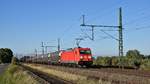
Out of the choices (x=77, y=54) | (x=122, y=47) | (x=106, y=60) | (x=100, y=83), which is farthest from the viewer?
(x=106, y=60)

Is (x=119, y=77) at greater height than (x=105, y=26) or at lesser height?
lesser

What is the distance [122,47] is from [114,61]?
33.1 meters

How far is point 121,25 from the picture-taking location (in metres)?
45.8

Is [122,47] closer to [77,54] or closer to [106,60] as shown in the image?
[77,54]

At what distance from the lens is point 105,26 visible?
162 feet

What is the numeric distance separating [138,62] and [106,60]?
1652cm

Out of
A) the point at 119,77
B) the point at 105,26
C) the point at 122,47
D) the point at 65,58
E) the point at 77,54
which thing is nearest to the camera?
the point at 119,77

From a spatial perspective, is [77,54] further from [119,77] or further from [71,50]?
[119,77]

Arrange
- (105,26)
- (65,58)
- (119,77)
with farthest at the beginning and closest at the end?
(65,58) → (105,26) → (119,77)

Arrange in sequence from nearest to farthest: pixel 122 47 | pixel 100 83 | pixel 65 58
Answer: pixel 100 83 < pixel 122 47 < pixel 65 58

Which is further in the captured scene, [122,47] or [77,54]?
[77,54]

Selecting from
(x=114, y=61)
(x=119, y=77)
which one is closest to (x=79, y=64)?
(x=114, y=61)

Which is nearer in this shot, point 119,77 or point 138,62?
point 119,77

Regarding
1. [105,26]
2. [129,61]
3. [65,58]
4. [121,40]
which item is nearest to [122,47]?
[121,40]
